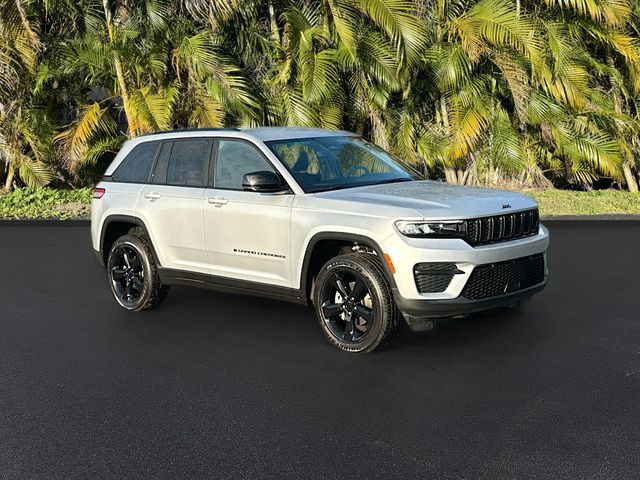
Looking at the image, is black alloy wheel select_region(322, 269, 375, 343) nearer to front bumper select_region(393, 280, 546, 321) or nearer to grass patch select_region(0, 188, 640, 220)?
front bumper select_region(393, 280, 546, 321)

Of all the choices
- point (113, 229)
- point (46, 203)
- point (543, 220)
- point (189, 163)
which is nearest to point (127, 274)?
point (113, 229)

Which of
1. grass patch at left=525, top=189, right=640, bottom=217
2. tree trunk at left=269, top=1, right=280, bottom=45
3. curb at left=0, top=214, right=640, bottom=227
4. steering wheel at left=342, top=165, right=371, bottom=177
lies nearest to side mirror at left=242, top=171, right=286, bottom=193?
steering wheel at left=342, top=165, right=371, bottom=177

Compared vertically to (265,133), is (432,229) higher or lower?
lower

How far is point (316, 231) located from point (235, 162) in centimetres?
131

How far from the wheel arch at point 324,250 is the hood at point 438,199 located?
0.30 m

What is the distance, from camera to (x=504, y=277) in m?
6.43

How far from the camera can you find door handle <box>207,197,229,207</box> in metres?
7.29

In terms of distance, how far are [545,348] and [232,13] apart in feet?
38.9

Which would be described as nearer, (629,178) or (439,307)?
(439,307)

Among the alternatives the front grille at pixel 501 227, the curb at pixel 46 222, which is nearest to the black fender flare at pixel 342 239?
the front grille at pixel 501 227

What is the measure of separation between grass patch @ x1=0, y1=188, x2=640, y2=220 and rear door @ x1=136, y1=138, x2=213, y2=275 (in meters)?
9.31

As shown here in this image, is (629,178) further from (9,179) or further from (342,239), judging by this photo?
(342,239)

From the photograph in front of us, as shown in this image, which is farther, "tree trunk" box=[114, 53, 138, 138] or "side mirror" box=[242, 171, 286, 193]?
"tree trunk" box=[114, 53, 138, 138]

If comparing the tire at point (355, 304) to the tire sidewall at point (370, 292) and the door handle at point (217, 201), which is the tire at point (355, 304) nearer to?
the tire sidewall at point (370, 292)
